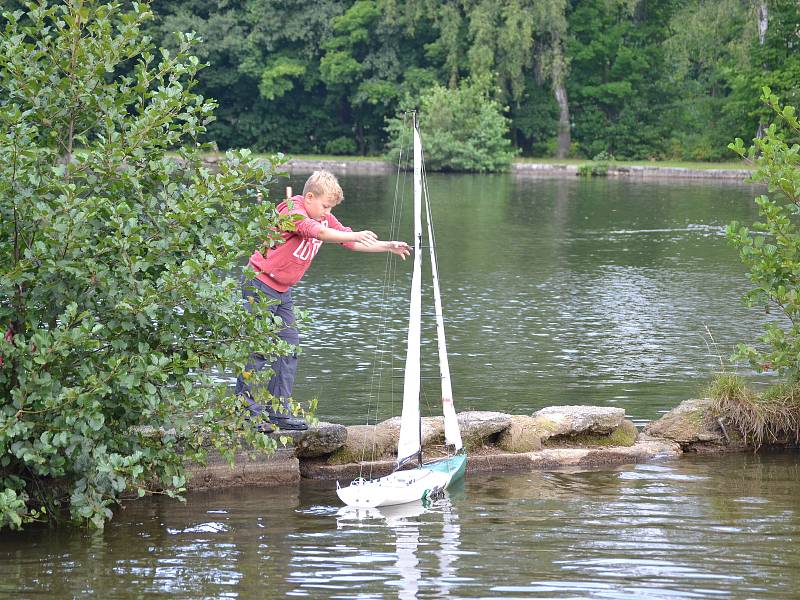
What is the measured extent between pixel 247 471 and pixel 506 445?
2641 millimetres

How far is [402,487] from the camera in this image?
11156 millimetres

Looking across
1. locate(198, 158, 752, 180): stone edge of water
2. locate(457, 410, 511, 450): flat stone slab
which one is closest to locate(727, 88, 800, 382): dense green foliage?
locate(457, 410, 511, 450): flat stone slab

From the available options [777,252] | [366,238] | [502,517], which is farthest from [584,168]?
[502,517]

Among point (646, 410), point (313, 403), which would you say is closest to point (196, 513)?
point (313, 403)

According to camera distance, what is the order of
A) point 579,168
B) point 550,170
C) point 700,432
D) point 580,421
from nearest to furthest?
point 580,421, point 700,432, point 579,168, point 550,170

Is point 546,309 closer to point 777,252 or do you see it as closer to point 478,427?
point 777,252

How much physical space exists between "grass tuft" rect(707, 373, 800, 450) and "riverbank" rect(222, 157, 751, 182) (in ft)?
165

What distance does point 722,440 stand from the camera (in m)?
13.4

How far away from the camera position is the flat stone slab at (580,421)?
13.1 meters

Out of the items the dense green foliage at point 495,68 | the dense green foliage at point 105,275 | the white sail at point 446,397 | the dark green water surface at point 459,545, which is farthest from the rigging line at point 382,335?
the dense green foliage at point 495,68

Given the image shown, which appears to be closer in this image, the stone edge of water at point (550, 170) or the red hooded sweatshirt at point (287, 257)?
the red hooded sweatshirt at point (287, 257)

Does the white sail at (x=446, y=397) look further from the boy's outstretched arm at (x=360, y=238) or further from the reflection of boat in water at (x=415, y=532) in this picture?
the boy's outstretched arm at (x=360, y=238)

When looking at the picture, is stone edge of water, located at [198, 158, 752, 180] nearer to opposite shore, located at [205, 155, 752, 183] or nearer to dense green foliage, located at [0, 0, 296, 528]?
opposite shore, located at [205, 155, 752, 183]

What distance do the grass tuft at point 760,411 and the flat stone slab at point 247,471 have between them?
4527 mm
